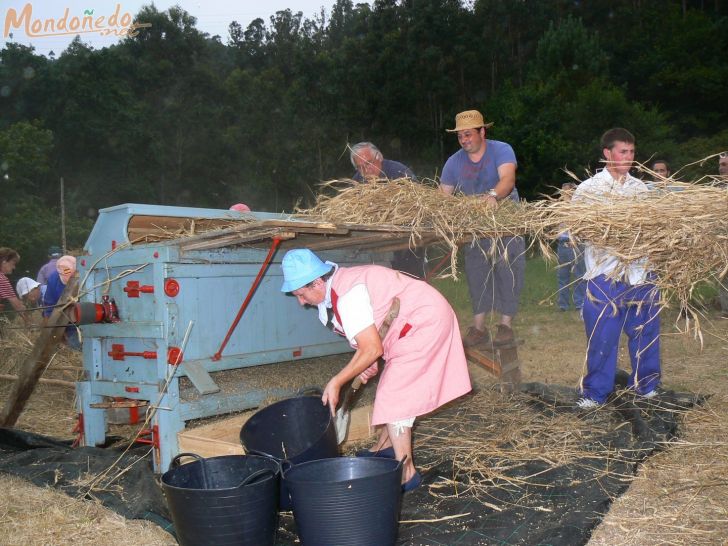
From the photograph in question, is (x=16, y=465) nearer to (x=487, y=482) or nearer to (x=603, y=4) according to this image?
(x=487, y=482)

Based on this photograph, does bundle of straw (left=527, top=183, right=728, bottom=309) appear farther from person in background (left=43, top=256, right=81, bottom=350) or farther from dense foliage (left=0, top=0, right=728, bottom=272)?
dense foliage (left=0, top=0, right=728, bottom=272)

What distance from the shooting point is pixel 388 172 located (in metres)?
6.71

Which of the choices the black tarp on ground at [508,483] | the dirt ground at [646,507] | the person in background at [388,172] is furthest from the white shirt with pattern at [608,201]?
the person in background at [388,172]

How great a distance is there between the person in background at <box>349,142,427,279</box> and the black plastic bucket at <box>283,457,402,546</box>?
341 cm

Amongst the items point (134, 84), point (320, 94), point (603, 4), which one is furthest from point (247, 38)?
point (603, 4)

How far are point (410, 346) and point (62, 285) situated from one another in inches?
172

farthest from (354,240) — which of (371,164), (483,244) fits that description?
(483,244)

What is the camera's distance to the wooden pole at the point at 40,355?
510cm

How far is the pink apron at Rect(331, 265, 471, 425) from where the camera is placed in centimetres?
397

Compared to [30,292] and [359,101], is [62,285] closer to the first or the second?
[30,292]

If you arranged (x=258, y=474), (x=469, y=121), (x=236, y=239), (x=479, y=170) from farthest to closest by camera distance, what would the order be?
1. (x=479, y=170)
2. (x=469, y=121)
3. (x=236, y=239)
4. (x=258, y=474)

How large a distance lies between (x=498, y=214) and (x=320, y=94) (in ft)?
116

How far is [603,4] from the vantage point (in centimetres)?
4566

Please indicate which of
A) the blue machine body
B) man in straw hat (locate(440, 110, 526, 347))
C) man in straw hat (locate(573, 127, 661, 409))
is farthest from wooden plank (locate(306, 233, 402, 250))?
man in straw hat (locate(573, 127, 661, 409))
